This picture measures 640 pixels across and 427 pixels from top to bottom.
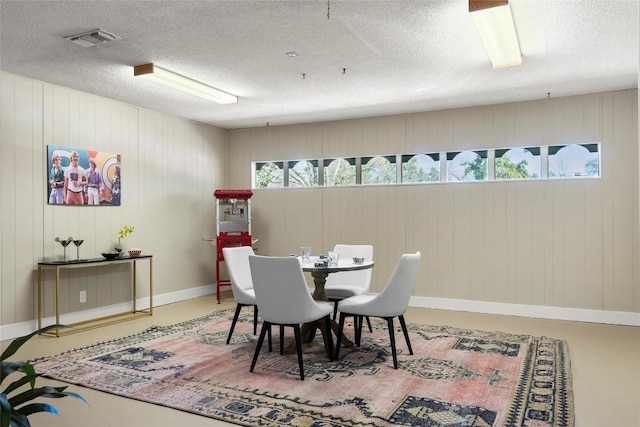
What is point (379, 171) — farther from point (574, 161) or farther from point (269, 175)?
point (574, 161)

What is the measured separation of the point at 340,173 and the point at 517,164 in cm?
242

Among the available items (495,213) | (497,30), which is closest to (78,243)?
(497,30)

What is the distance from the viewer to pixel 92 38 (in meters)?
3.72

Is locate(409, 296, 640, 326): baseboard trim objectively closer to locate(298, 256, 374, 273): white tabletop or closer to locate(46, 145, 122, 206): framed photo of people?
locate(298, 256, 374, 273): white tabletop

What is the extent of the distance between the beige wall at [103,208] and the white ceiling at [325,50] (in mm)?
314

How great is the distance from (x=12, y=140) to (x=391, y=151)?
4483 mm

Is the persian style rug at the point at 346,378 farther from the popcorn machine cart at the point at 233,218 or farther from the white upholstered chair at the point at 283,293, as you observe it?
the popcorn machine cart at the point at 233,218

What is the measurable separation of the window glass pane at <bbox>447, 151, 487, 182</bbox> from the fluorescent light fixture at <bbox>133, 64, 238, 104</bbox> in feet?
9.50

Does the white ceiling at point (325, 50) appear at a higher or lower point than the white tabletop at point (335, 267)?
higher

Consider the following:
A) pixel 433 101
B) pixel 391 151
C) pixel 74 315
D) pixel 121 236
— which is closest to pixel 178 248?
pixel 121 236

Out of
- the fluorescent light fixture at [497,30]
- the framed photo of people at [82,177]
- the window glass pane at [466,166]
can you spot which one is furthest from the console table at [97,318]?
the fluorescent light fixture at [497,30]

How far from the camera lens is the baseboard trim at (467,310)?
4887 millimetres

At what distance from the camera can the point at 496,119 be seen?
598cm

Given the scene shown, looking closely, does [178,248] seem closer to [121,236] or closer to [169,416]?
[121,236]
